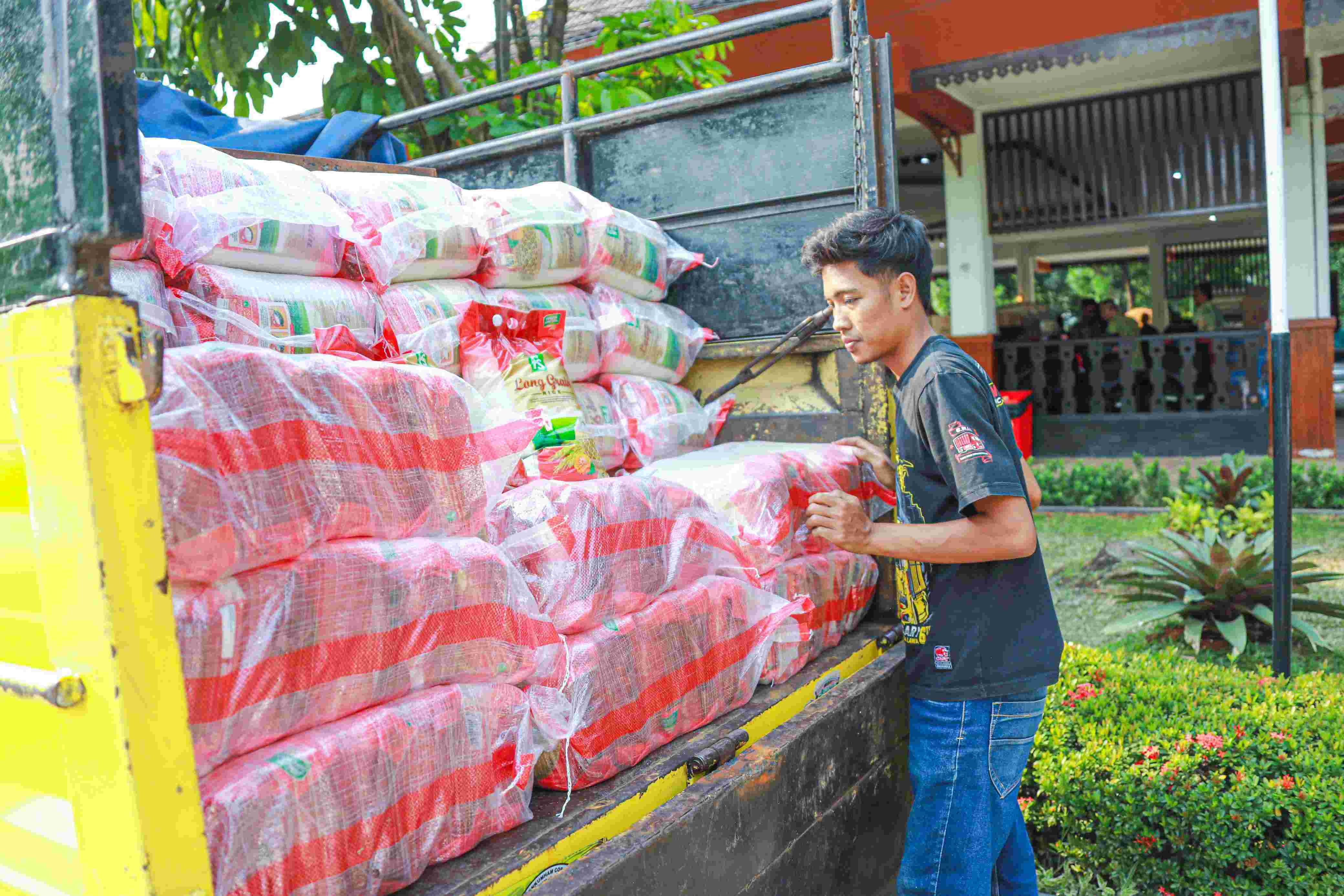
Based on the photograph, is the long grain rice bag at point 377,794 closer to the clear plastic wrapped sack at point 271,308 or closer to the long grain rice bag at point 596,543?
→ the long grain rice bag at point 596,543

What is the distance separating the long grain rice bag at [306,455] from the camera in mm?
1129

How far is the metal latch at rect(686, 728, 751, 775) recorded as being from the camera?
172 cm

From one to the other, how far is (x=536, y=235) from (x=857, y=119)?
0.93 meters

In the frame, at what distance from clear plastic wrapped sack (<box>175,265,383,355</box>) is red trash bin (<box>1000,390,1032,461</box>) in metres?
8.38

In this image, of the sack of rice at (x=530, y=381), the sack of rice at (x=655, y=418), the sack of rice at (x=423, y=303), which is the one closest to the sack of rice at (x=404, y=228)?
the sack of rice at (x=423, y=303)

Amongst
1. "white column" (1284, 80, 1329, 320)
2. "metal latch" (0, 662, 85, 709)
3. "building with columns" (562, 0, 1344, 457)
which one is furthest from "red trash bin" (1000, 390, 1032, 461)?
"metal latch" (0, 662, 85, 709)

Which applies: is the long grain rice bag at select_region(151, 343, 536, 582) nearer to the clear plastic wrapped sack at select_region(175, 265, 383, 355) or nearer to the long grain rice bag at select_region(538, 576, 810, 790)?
the long grain rice bag at select_region(538, 576, 810, 790)

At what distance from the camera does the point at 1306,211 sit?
31.1 feet

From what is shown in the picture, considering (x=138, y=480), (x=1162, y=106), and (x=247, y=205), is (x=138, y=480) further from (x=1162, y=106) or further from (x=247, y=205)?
(x=1162, y=106)

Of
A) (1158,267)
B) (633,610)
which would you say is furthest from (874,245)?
(1158,267)

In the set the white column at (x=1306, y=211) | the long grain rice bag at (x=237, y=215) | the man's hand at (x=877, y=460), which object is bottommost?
the man's hand at (x=877, y=460)

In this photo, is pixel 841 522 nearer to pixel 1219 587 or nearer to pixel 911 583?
pixel 911 583

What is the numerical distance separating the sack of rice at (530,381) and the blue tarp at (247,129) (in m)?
0.96

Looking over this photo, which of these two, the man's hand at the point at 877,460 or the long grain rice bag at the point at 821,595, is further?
the man's hand at the point at 877,460
